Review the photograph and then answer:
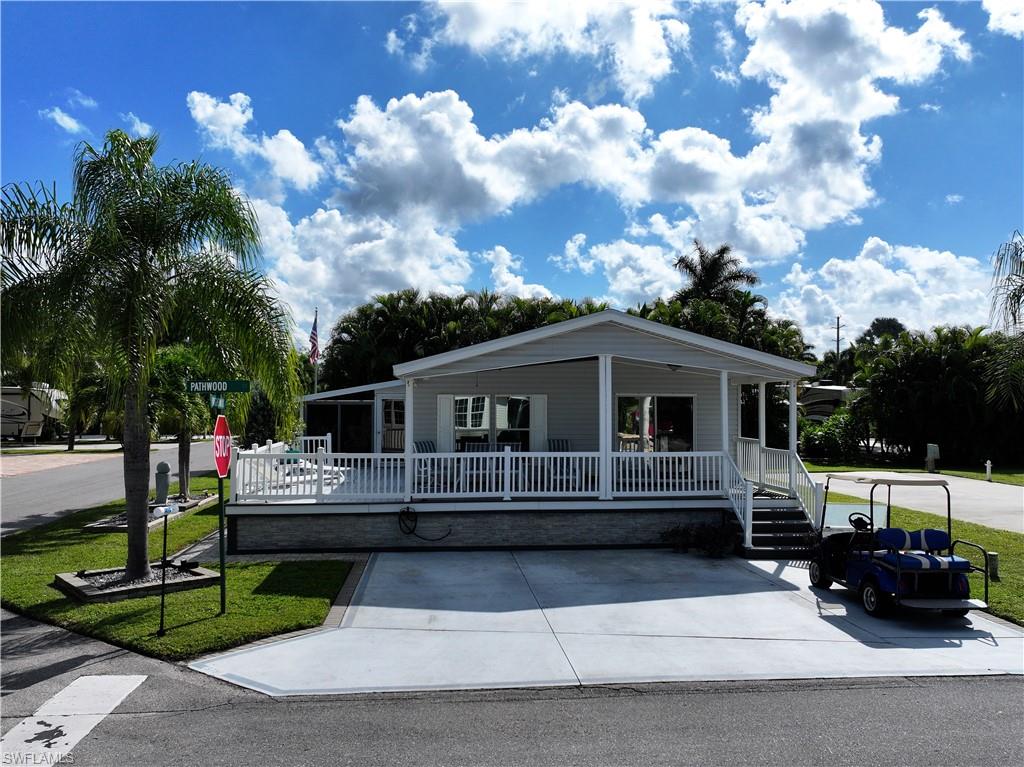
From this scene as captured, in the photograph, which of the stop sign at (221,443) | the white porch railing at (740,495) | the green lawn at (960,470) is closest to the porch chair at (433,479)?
the stop sign at (221,443)

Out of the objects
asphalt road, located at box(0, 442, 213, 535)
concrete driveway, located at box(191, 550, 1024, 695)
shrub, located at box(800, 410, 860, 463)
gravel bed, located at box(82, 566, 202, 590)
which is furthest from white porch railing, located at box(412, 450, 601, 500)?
shrub, located at box(800, 410, 860, 463)

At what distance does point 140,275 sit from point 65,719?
18.2 feet

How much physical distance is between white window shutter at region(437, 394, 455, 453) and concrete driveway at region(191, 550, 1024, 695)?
634 centimetres

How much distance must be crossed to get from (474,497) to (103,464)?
89.6ft

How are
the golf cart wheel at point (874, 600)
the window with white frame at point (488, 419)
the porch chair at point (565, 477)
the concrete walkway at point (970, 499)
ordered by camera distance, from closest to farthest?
the golf cart wheel at point (874, 600), the porch chair at point (565, 477), the concrete walkway at point (970, 499), the window with white frame at point (488, 419)

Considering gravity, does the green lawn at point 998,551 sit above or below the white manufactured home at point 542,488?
below

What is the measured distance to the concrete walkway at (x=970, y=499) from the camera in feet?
53.3

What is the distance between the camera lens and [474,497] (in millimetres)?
13047

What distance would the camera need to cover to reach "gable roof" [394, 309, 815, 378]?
42.2 ft

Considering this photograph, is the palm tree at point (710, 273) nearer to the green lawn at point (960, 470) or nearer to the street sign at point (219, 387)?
the green lawn at point (960, 470)

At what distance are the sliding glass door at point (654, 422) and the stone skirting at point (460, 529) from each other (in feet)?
15.1

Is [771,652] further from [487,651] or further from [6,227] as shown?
[6,227]

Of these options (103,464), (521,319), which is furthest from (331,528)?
(103,464)

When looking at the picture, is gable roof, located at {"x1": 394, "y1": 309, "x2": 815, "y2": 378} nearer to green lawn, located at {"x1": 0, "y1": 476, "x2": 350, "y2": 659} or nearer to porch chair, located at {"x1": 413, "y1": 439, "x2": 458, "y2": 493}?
porch chair, located at {"x1": 413, "y1": 439, "x2": 458, "y2": 493}
